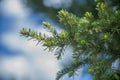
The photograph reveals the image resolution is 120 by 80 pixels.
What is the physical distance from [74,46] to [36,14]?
297 centimetres

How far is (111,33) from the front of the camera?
1.80 m

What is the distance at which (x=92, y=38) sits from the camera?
1.81 m

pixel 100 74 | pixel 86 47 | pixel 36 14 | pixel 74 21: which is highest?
pixel 36 14

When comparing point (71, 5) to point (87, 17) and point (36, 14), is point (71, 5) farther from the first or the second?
point (87, 17)

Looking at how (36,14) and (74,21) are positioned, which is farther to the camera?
(36,14)

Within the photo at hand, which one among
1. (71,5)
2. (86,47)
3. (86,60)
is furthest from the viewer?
(71,5)

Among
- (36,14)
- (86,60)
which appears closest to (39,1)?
(36,14)

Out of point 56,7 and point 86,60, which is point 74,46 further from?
point 56,7

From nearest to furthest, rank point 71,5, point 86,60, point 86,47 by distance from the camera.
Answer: point 86,47 < point 86,60 < point 71,5

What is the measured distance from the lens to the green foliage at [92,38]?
5.82 feet

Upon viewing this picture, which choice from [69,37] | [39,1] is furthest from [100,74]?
[39,1]

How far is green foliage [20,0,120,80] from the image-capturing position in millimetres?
1775

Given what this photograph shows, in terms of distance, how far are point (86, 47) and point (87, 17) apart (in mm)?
159

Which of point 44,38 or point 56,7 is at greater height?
point 56,7
